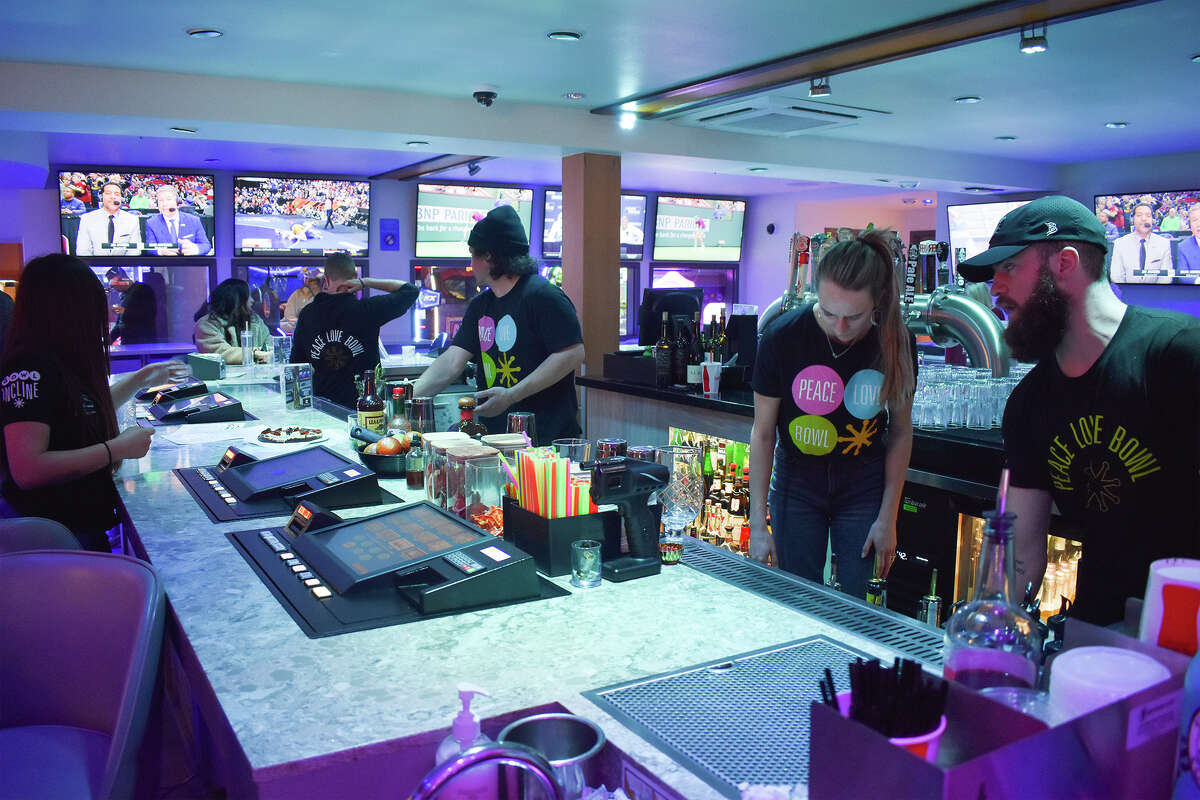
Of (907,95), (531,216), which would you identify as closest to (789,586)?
(907,95)

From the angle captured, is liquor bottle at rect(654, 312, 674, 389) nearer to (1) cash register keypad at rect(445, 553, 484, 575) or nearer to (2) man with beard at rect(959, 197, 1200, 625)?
(2) man with beard at rect(959, 197, 1200, 625)

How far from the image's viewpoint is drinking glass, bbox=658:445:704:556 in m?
1.91

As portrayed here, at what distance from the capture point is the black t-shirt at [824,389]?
8.25 ft

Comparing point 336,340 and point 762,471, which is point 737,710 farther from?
point 336,340

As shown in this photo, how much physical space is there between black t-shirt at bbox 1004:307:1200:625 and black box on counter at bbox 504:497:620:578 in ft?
3.00

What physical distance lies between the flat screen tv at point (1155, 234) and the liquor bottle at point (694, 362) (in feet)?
17.8

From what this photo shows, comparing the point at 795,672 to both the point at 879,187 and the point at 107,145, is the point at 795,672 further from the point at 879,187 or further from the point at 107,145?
the point at 879,187

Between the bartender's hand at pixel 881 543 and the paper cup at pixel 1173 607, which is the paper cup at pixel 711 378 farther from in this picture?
the paper cup at pixel 1173 607

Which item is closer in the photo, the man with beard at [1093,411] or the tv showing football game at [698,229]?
the man with beard at [1093,411]

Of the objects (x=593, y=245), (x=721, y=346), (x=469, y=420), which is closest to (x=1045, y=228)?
(x=469, y=420)

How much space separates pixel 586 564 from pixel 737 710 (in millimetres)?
549

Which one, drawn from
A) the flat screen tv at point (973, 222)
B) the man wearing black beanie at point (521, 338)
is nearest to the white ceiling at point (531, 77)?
the man wearing black beanie at point (521, 338)

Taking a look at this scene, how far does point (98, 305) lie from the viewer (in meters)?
Result: 2.61

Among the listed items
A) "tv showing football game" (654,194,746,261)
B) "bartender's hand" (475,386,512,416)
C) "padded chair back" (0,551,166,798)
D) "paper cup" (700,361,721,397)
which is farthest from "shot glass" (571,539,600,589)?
"tv showing football game" (654,194,746,261)
